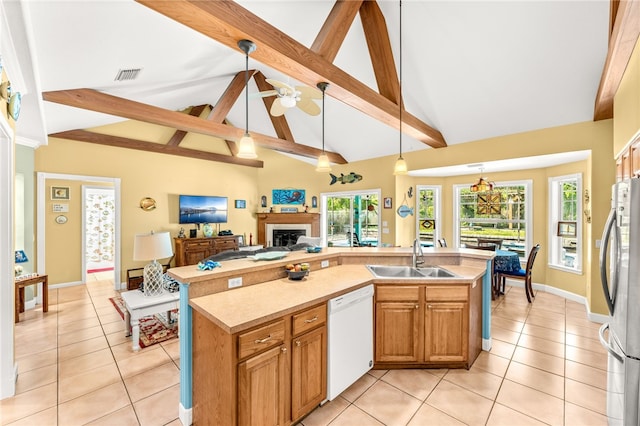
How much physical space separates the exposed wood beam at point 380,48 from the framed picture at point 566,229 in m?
3.91

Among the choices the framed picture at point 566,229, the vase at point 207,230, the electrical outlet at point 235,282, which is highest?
the framed picture at point 566,229

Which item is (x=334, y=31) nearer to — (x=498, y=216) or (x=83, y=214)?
(x=498, y=216)

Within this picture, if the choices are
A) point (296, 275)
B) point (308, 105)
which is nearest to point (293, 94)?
point (308, 105)

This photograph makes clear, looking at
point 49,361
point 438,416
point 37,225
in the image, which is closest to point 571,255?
point 438,416

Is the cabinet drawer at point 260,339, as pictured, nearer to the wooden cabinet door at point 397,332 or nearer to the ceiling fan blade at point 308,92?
the wooden cabinet door at point 397,332

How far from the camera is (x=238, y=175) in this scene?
24.5 ft

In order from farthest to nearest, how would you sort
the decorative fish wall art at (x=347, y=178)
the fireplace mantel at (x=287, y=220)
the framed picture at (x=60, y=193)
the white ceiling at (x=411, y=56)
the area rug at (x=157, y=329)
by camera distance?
the fireplace mantel at (x=287, y=220) < the decorative fish wall art at (x=347, y=178) < the framed picture at (x=60, y=193) < the area rug at (x=157, y=329) < the white ceiling at (x=411, y=56)

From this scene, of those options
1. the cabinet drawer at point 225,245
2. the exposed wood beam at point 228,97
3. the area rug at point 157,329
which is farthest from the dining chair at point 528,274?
the cabinet drawer at point 225,245

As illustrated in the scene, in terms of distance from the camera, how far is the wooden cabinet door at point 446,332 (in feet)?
8.02

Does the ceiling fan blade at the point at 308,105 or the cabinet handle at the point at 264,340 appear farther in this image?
the ceiling fan blade at the point at 308,105

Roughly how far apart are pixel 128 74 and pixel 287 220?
4800 millimetres

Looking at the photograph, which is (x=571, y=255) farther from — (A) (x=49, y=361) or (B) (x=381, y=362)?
(A) (x=49, y=361)

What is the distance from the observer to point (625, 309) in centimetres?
154

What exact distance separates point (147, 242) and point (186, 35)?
2198 mm
